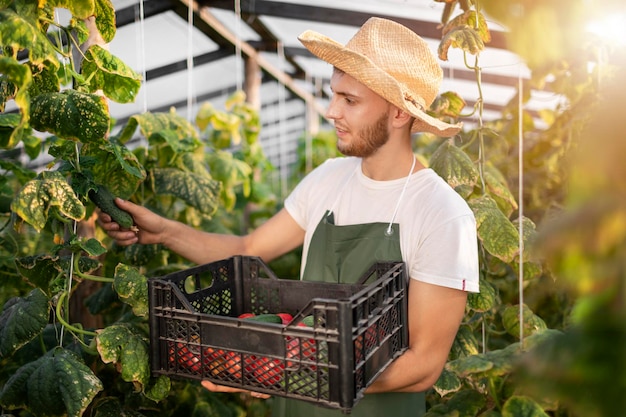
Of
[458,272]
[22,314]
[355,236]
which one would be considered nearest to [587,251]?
[458,272]

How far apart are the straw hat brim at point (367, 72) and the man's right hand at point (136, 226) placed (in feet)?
2.12

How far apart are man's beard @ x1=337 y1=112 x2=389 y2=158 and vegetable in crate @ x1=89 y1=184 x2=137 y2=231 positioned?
60cm

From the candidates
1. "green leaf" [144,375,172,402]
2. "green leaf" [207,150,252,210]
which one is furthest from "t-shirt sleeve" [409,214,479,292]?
"green leaf" [207,150,252,210]

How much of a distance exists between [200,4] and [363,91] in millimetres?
2428

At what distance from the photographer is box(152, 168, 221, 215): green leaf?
6.79 ft

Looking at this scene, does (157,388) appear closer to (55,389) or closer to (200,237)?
(55,389)

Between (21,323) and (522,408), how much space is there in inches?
42.8

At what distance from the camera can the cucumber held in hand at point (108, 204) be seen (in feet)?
5.19

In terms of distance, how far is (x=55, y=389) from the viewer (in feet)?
4.56

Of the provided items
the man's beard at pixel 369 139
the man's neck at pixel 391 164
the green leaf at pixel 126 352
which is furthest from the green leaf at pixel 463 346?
the green leaf at pixel 126 352

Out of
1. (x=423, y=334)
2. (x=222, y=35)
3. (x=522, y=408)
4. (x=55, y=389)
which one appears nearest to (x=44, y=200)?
(x=55, y=389)

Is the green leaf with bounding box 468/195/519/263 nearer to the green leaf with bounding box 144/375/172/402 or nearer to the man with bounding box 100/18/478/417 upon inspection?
the man with bounding box 100/18/478/417

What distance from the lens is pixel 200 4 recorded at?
375 centimetres

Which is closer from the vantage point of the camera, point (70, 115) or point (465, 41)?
point (70, 115)
